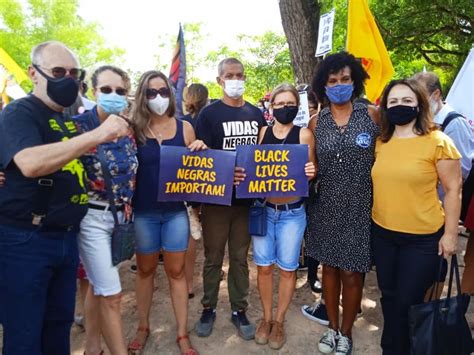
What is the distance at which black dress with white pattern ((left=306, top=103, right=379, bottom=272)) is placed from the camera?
2.96 meters

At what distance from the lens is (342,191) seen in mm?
3008

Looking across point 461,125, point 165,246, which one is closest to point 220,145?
point 165,246

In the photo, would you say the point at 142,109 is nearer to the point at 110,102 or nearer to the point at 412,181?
the point at 110,102

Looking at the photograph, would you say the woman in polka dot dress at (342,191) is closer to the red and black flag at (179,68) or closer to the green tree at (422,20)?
the red and black flag at (179,68)

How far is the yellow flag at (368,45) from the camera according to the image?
4949 mm

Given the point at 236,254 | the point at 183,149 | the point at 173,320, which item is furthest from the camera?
the point at 173,320

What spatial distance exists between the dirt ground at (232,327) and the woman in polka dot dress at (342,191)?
283mm

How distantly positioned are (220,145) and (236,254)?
1.00 meters

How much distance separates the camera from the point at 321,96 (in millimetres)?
3373

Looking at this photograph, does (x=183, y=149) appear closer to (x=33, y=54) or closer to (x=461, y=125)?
(x=33, y=54)

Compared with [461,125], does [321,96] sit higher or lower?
higher

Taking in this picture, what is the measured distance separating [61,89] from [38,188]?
0.56 m

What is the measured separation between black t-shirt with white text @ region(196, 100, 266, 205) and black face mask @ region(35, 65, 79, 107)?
4.37ft

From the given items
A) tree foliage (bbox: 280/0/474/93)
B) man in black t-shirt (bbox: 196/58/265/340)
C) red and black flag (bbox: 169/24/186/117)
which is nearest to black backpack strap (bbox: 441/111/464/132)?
man in black t-shirt (bbox: 196/58/265/340)
